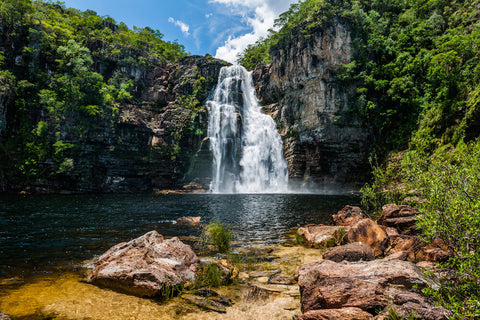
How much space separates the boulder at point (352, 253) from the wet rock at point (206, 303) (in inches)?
145

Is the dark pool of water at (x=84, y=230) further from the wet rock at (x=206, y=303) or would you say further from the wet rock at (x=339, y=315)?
the wet rock at (x=339, y=315)

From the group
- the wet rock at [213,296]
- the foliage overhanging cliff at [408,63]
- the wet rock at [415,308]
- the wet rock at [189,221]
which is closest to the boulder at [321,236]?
the wet rock at [213,296]

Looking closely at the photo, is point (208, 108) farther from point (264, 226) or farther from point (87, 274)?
point (87, 274)

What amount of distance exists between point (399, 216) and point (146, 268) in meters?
10.5

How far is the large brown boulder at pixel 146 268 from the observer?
19.2 feet

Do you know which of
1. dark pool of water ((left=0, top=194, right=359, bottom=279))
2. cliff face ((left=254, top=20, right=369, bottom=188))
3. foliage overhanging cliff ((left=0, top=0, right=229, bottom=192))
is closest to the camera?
dark pool of water ((left=0, top=194, right=359, bottom=279))

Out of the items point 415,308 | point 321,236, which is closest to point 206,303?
point 415,308

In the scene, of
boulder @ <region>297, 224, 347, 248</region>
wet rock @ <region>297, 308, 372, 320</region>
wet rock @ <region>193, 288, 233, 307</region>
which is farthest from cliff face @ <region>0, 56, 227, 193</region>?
wet rock @ <region>297, 308, 372, 320</region>

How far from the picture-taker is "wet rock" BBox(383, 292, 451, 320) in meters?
3.52

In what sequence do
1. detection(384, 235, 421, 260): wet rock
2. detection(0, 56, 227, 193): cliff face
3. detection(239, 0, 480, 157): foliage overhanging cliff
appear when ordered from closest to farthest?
1. detection(384, 235, 421, 260): wet rock
2. detection(239, 0, 480, 157): foliage overhanging cliff
3. detection(0, 56, 227, 193): cliff face

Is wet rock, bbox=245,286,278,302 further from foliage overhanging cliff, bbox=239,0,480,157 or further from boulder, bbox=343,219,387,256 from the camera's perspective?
foliage overhanging cliff, bbox=239,0,480,157

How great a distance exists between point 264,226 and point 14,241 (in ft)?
39.5

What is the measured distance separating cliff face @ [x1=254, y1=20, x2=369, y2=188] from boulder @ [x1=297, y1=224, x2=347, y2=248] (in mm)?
29348

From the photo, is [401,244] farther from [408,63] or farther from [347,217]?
[408,63]
